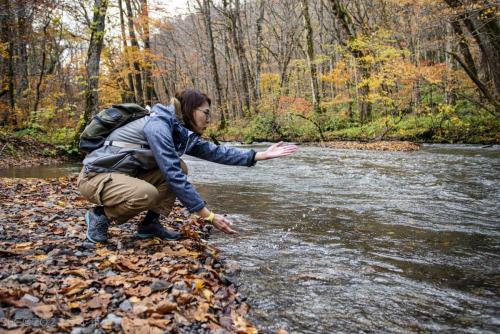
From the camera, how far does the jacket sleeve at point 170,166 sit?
10.5 feet

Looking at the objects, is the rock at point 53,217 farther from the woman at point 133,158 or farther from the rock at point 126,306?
the rock at point 126,306

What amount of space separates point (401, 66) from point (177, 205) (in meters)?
14.6

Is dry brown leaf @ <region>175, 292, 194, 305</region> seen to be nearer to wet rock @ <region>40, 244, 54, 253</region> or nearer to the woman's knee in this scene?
the woman's knee

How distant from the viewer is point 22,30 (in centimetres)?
1678

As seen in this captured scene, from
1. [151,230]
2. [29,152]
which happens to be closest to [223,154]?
[151,230]

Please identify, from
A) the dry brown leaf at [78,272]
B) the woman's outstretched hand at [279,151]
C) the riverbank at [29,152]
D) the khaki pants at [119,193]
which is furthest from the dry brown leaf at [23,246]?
the riverbank at [29,152]

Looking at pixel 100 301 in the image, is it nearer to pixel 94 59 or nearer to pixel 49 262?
pixel 49 262

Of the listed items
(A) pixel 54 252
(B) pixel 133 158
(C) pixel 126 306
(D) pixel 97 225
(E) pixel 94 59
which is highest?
(E) pixel 94 59

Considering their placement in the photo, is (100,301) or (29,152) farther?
(29,152)

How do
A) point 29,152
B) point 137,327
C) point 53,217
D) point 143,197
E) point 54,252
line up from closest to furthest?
point 137,327, point 54,252, point 143,197, point 53,217, point 29,152

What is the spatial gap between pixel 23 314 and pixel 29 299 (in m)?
0.18

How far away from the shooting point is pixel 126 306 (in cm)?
245

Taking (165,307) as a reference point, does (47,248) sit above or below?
above

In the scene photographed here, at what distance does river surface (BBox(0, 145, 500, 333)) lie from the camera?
2.61m
